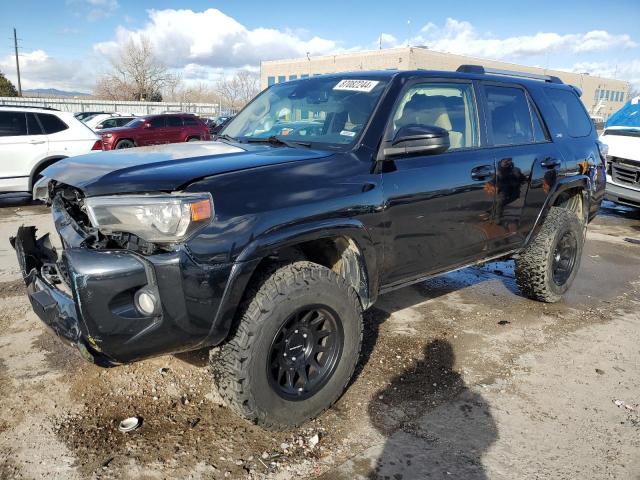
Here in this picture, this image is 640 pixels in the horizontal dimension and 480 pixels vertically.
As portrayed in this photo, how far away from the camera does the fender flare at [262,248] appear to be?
7.55ft

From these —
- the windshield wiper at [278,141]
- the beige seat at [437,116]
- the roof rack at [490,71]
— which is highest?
the roof rack at [490,71]

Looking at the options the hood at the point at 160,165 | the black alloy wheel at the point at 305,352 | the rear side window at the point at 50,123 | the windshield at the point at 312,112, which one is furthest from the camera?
the rear side window at the point at 50,123

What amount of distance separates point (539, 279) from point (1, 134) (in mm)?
8780

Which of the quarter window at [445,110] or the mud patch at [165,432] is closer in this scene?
the mud patch at [165,432]

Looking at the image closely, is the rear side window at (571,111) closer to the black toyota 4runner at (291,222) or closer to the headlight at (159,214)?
the black toyota 4runner at (291,222)

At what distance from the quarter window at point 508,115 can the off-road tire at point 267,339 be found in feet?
6.49

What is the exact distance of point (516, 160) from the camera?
3.91 meters

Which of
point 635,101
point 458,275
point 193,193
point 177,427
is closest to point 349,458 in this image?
point 177,427

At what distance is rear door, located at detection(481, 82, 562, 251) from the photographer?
150 inches

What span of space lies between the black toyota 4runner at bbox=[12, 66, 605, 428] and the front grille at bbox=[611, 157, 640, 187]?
17.7 feet

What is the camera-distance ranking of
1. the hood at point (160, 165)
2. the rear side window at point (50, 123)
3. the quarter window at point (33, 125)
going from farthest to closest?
the rear side window at point (50, 123)
the quarter window at point (33, 125)
the hood at point (160, 165)

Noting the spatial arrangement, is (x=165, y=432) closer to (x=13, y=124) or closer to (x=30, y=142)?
(x=30, y=142)

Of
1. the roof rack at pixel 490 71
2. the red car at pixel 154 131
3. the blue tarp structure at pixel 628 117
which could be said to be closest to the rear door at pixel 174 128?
the red car at pixel 154 131

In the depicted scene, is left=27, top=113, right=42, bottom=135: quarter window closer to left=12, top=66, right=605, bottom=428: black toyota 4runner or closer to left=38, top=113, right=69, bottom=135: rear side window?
left=38, top=113, right=69, bottom=135: rear side window
